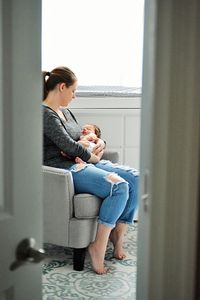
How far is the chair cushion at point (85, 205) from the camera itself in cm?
264

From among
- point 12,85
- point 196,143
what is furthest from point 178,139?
point 12,85

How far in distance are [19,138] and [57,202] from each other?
1.67 metres

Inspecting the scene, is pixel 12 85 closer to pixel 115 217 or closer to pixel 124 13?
pixel 115 217

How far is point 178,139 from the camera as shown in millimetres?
1047

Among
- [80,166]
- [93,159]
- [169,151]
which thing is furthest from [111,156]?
[169,151]

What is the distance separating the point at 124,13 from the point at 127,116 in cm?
80

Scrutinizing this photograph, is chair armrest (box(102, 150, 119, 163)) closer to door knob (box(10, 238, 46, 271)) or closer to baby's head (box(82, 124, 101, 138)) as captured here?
baby's head (box(82, 124, 101, 138))

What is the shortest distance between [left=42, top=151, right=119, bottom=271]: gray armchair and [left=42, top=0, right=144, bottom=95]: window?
1103mm

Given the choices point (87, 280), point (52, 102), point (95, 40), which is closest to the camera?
point (87, 280)

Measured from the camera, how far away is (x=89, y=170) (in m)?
2.74

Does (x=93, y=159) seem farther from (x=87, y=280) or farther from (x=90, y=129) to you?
(x=87, y=280)

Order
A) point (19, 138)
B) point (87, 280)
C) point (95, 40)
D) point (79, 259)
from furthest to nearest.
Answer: point (95, 40), point (79, 259), point (87, 280), point (19, 138)

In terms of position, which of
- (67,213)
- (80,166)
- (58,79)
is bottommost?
(67,213)

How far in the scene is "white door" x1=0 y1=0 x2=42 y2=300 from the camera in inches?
38.1
